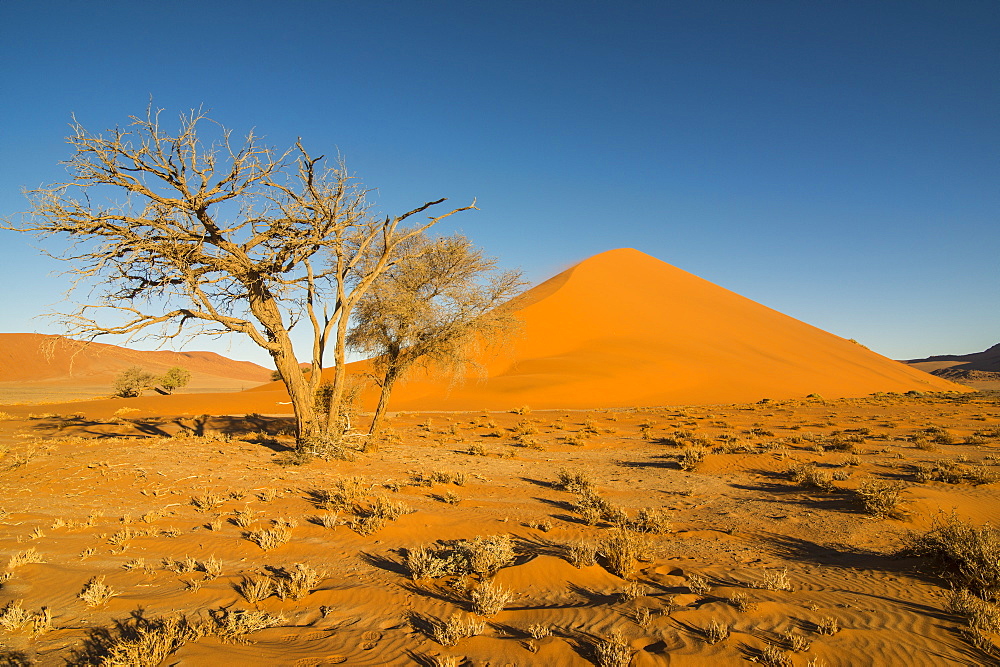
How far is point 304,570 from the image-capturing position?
4770 millimetres

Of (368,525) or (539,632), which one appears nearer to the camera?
(539,632)

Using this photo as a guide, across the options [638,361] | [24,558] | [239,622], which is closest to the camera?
[239,622]

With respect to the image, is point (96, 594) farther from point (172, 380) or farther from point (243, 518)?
point (172, 380)

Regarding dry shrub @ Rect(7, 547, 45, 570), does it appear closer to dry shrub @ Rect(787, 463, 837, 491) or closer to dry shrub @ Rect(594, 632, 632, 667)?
dry shrub @ Rect(594, 632, 632, 667)

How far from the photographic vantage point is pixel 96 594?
429 cm

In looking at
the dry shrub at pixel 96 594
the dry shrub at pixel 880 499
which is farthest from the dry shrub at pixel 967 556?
the dry shrub at pixel 96 594

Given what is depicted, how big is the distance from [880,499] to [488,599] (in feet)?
20.0

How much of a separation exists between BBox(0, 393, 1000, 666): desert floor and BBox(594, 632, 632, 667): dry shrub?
3 cm

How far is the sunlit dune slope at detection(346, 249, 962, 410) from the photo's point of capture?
3391 cm

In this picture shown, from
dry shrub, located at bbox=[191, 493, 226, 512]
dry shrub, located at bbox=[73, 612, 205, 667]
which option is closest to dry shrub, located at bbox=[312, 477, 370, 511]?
dry shrub, located at bbox=[191, 493, 226, 512]

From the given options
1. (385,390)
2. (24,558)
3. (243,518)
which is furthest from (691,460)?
(24,558)

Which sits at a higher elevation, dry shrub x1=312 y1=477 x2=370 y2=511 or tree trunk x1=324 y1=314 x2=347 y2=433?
tree trunk x1=324 y1=314 x2=347 y2=433

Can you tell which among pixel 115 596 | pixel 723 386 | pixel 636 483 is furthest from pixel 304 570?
pixel 723 386

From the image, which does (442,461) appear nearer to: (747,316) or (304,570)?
(304,570)
